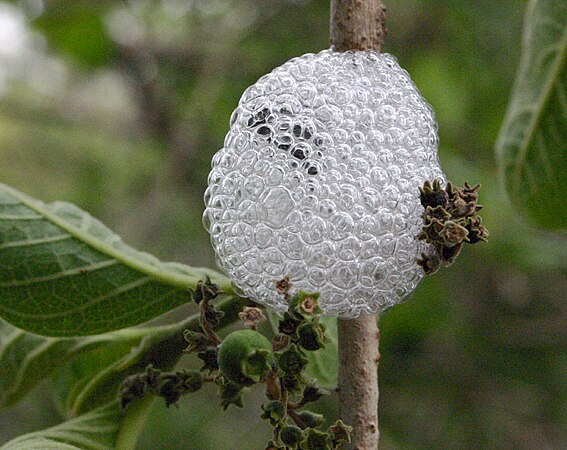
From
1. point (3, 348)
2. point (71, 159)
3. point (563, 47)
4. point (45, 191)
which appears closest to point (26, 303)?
point (3, 348)

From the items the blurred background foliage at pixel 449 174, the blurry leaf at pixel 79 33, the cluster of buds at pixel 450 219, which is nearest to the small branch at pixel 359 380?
the cluster of buds at pixel 450 219

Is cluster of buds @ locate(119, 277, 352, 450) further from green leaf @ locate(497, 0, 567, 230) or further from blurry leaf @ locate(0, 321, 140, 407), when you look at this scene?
green leaf @ locate(497, 0, 567, 230)

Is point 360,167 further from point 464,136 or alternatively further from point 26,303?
point 464,136

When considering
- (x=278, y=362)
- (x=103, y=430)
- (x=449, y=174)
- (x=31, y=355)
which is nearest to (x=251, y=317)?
(x=278, y=362)

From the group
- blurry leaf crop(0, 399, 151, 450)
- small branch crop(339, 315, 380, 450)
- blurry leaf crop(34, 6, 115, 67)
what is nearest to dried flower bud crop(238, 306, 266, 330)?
small branch crop(339, 315, 380, 450)

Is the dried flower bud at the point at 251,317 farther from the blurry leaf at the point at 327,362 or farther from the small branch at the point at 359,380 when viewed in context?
the blurry leaf at the point at 327,362

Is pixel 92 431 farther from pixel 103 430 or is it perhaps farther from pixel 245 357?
pixel 245 357
